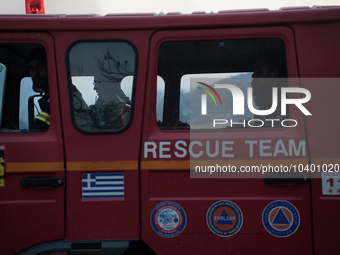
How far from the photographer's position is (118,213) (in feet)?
8.80

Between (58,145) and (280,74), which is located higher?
(280,74)

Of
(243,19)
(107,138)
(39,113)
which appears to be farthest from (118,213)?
(243,19)

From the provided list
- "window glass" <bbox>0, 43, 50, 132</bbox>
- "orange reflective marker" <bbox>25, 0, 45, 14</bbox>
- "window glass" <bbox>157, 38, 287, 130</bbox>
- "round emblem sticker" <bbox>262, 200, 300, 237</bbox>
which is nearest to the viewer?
"round emblem sticker" <bbox>262, 200, 300, 237</bbox>

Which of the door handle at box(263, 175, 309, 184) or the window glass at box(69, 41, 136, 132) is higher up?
the window glass at box(69, 41, 136, 132)

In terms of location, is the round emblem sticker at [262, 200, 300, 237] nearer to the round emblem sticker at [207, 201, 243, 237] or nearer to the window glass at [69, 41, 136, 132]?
the round emblem sticker at [207, 201, 243, 237]

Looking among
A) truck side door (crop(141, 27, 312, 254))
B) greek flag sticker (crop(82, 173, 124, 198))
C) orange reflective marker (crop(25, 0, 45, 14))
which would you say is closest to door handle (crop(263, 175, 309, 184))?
truck side door (crop(141, 27, 312, 254))

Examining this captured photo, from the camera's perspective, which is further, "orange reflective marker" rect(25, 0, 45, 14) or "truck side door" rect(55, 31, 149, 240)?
"orange reflective marker" rect(25, 0, 45, 14)

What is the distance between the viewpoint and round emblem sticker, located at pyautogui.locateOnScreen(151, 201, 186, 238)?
267 cm

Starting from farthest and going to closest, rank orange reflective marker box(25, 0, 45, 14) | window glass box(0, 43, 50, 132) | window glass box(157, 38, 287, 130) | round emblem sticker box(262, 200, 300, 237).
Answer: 1. orange reflective marker box(25, 0, 45, 14)
2. window glass box(0, 43, 50, 132)
3. window glass box(157, 38, 287, 130)
4. round emblem sticker box(262, 200, 300, 237)

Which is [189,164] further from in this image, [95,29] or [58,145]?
[95,29]

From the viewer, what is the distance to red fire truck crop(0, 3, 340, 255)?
2.67 metres

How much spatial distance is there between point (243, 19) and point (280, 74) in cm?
54

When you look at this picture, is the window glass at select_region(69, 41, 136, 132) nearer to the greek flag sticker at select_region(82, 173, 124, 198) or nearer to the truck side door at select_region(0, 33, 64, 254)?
the truck side door at select_region(0, 33, 64, 254)

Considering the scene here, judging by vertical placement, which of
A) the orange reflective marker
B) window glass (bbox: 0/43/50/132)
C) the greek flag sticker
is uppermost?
the orange reflective marker
